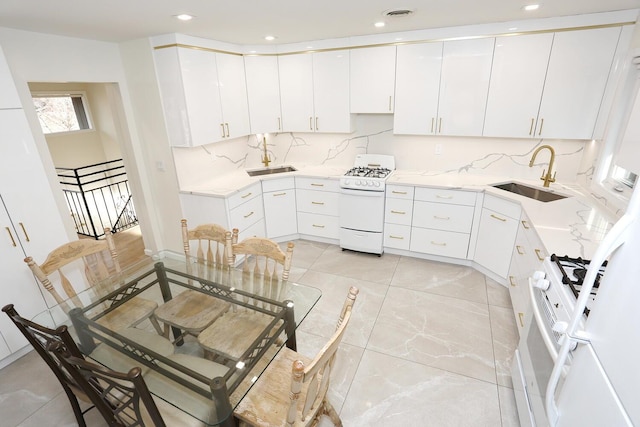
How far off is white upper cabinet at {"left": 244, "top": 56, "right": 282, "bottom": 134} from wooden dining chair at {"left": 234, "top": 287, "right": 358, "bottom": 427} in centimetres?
297

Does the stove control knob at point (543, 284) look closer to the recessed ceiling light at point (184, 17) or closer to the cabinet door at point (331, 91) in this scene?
the cabinet door at point (331, 91)

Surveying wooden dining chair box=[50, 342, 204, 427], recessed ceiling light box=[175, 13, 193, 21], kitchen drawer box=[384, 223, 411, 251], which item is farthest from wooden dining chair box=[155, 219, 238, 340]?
kitchen drawer box=[384, 223, 411, 251]

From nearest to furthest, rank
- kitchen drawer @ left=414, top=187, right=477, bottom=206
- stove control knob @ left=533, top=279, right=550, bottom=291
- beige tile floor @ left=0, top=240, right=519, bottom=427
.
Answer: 1. stove control knob @ left=533, top=279, right=550, bottom=291
2. beige tile floor @ left=0, top=240, right=519, bottom=427
3. kitchen drawer @ left=414, top=187, right=477, bottom=206

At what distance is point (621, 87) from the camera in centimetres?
247

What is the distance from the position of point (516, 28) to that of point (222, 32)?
2.66 metres

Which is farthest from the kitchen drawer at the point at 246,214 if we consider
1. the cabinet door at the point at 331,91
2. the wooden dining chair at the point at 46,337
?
the wooden dining chair at the point at 46,337

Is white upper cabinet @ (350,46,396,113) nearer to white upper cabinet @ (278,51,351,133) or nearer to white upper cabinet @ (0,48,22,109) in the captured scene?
white upper cabinet @ (278,51,351,133)

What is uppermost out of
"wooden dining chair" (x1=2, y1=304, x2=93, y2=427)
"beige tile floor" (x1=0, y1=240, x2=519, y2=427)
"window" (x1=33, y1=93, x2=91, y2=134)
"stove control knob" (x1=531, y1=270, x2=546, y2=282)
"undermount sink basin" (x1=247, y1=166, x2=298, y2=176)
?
"window" (x1=33, y1=93, x2=91, y2=134)

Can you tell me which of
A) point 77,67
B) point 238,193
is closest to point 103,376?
point 238,193

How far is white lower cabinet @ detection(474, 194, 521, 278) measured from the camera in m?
2.73

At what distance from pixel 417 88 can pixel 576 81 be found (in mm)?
1333

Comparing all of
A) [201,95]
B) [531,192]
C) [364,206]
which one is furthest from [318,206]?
[531,192]

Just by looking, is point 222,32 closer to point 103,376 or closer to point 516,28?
point 516,28

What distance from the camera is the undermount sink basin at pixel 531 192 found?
9.46 feet
